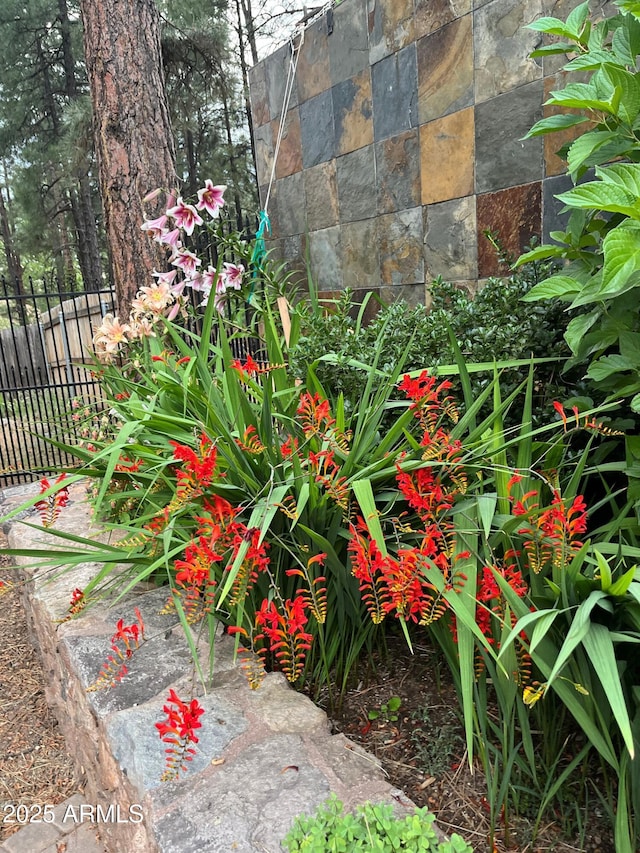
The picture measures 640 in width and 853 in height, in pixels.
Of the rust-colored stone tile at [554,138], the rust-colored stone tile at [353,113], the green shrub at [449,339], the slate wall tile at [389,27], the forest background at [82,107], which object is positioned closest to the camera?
the green shrub at [449,339]

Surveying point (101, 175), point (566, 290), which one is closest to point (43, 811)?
point (566, 290)

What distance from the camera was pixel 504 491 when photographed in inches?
47.4

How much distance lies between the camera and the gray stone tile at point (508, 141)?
212 centimetres

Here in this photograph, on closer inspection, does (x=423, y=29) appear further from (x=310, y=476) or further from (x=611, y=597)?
(x=611, y=597)

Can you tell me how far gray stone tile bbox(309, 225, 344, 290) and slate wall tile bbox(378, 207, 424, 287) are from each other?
348 millimetres

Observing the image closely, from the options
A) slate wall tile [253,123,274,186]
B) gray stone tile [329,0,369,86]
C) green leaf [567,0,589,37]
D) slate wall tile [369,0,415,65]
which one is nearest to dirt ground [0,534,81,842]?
green leaf [567,0,589,37]

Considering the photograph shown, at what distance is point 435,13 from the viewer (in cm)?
241

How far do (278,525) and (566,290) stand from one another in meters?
0.81

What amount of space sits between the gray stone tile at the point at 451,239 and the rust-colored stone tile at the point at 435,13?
26.9 inches

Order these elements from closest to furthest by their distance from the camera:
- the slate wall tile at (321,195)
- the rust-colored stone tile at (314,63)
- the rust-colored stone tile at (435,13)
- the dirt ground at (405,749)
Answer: the dirt ground at (405,749) → the rust-colored stone tile at (435,13) → the rust-colored stone tile at (314,63) → the slate wall tile at (321,195)

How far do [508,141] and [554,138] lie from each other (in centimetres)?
20

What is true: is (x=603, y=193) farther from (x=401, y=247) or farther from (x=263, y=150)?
(x=263, y=150)

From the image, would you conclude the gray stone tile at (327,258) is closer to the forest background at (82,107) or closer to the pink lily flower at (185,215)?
the pink lily flower at (185,215)

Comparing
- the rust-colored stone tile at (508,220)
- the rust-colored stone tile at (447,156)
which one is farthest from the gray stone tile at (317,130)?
the rust-colored stone tile at (508,220)
